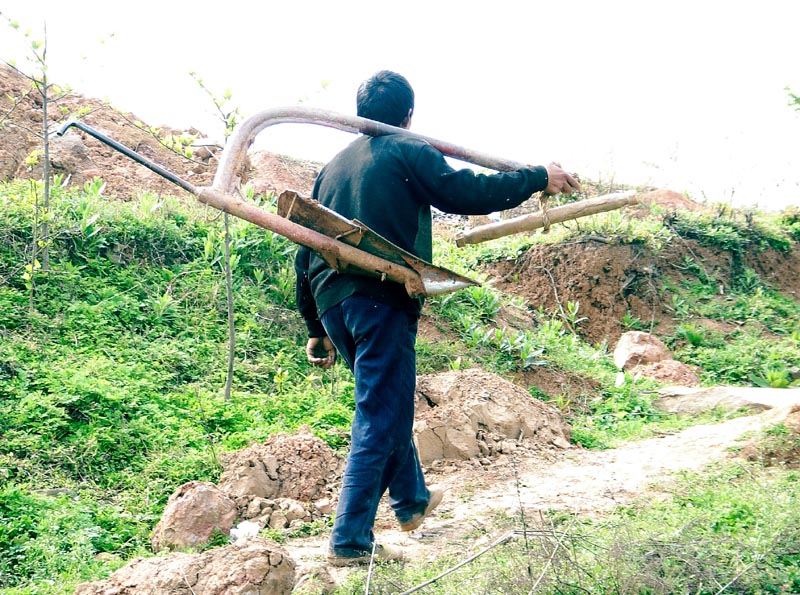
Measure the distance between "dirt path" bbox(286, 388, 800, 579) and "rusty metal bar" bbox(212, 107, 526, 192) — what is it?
1.67 meters

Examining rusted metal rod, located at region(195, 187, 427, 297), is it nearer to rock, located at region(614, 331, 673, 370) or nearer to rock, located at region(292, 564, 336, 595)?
rock, located at region(292, 564, 336, 595)

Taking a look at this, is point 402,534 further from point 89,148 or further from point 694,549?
point 89,148

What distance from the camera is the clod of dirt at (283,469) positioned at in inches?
187

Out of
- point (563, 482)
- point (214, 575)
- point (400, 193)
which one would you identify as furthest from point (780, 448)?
point (214, 575)

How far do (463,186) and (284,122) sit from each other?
0.90 meters

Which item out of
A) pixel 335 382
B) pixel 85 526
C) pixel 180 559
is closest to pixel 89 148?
pixel 335 382

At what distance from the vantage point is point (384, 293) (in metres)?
3.69

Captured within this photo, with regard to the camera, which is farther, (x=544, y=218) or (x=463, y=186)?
(x=544, y=218)

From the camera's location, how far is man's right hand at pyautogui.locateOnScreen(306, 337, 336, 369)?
4.23 m

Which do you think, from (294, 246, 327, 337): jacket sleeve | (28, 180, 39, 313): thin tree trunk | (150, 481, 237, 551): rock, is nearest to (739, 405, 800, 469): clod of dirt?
(294, 246, 327, 337): jacket sleeve

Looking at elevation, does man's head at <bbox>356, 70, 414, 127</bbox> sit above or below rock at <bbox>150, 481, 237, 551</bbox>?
above

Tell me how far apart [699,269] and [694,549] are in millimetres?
8544

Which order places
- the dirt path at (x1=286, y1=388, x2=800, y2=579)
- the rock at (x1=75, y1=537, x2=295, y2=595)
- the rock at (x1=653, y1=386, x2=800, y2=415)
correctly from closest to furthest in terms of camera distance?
the rock at (x1=75, y1=537, x2=295, y2=595), the dirt path at (x1=286, y1=388, x2=800, y2=579), the rock at (x1=653, y1=386, x2=800, y2=415)

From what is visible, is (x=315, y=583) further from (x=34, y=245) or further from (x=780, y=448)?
(x=34, y=245)
